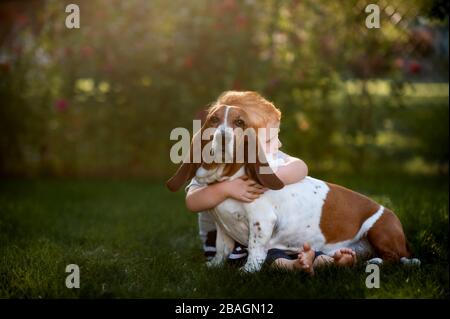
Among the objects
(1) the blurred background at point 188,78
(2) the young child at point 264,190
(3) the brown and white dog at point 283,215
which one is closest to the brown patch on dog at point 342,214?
(3) the brown and white dog at point 283,215

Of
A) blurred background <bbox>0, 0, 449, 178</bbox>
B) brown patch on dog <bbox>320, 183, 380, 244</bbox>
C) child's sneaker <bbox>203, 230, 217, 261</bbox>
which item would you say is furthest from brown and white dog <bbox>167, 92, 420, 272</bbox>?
blurred background <bbox>0, 0, 449, 178</bbox>

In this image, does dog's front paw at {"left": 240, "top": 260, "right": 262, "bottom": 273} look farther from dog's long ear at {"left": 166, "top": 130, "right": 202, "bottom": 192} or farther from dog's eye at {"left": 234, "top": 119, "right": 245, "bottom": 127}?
dog's eye at {"left": 234, "top": 119, "right": 245, "bottom": 127}

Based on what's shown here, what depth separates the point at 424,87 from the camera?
7.58m

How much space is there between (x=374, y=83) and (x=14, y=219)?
14.4 feet

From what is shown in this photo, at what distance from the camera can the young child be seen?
338 cm

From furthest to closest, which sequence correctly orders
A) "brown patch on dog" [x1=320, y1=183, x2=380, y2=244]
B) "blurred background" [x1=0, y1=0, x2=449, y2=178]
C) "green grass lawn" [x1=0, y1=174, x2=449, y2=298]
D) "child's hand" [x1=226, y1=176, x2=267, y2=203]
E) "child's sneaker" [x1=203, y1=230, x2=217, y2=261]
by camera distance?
"blurred background" [x1=0, y1=0, x2=449, y2=178], "child's sneaker" [x1=203, y1=230, x2=217, y2=261], "brown patch on dog" [x1=320, y1=183, x2=380, y2=244], "child's hand" [x1=226, y1=176, x2=267, y2=203], "green grass lawn" [x1=0, y1=174, x2=449, y2=298]

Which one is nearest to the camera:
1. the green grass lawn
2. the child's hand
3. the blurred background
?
the green grass lawn

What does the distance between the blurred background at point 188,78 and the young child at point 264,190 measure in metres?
3.28

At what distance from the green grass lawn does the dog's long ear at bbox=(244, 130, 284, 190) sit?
1.58 feet

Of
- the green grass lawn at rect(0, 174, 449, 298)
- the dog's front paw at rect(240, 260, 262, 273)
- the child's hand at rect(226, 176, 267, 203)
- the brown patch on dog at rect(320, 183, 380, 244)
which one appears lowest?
the green grass lawn at rect(0, 174, 449, 298)

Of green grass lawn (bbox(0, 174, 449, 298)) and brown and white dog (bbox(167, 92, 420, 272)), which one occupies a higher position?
brown and white dog (bbox(167, 92, 420, 272))

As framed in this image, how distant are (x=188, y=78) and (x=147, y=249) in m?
3.24

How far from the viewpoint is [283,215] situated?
3.47 metres

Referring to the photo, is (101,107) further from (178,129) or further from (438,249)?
(438,249)
